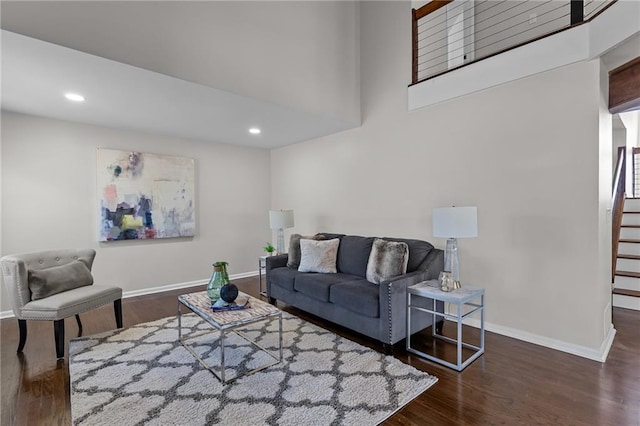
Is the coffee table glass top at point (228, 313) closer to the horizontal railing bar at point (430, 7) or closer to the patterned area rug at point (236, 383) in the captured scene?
the patterned area rug at point (236, 383)

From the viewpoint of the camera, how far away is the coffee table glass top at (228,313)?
2219mm

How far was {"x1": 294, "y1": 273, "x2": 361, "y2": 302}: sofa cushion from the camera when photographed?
3133mm

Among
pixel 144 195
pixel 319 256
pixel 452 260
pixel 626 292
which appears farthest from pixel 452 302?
pixel 144 195

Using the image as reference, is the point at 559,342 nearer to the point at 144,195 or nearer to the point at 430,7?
the point at 430,7

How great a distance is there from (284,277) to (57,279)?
2150 mm

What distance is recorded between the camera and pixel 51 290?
2.79 metres

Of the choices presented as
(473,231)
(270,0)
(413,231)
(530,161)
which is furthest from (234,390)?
(270,0)

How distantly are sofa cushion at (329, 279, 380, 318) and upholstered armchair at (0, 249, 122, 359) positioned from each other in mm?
2201

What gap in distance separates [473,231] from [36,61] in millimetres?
3713

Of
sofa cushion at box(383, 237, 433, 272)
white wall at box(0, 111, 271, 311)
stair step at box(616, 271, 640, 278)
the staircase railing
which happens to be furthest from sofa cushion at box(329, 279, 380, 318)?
stair step at box(616, 271, 640, 278)

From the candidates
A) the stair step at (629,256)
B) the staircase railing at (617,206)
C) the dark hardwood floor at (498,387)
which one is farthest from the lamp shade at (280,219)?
the stair step at (629,256)

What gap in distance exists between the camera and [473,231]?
2555 millimetres

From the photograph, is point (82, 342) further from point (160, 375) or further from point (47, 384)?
point (160, 375)

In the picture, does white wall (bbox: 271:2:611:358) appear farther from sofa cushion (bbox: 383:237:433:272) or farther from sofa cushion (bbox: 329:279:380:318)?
sofa cushion (bbox: 329:279:380:318)
